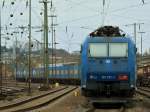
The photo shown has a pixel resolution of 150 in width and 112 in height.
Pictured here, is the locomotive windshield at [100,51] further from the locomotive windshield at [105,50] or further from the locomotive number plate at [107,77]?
the locomotive number plate at [107,77]

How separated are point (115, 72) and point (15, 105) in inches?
271

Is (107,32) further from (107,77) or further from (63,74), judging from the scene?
(63,74)

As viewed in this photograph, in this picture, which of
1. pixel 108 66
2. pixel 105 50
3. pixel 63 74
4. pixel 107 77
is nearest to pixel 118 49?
pixel 105 50

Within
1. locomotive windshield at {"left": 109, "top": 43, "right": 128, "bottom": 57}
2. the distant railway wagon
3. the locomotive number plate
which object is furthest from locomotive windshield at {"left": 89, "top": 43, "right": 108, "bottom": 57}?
the distant railway wagon

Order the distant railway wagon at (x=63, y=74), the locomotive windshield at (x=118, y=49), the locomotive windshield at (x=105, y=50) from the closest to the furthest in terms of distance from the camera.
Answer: the locomotive windshield at (x=118, y=49) < the locomotive windshield at (x=105, y=50) < the distant railway wagon at (x=63, y=74)

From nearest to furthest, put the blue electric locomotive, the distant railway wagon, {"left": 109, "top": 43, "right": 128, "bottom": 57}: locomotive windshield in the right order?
1. the blue electric locomotive
2. {"left": 109, "top": 43, "right": 128, "bottom": 57}: locomotive windshield
3. the distant railway wagon

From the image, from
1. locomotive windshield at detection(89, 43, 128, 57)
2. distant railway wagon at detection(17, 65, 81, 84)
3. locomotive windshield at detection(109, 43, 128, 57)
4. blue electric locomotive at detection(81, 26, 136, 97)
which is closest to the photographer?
blue electric locomotive at detection(81, 26, 136, 97)

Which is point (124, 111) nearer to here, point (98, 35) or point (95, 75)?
point (95, 75)

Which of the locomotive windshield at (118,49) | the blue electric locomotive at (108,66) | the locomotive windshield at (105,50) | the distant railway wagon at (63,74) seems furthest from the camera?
the distant railway wagon at (63,74)

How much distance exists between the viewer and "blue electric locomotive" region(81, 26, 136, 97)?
25391 mm

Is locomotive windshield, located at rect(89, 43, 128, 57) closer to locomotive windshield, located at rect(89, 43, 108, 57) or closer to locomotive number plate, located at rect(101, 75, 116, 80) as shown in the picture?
locomotive windshield, located at rect(89, 43, 108, 57)

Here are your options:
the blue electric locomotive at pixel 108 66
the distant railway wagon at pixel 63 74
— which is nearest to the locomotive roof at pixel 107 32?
the blue electric locomotive at pixel 108 66

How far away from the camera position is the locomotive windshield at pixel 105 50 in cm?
2581

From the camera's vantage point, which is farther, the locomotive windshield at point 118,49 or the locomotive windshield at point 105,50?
the locomotive windshield at point 105,50
